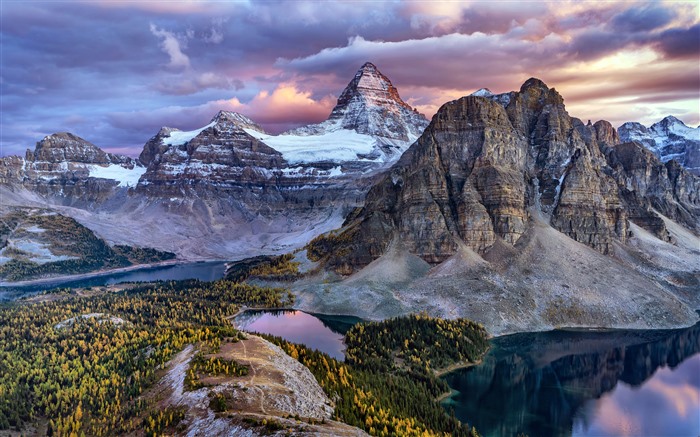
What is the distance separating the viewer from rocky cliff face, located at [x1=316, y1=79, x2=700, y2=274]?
14750 centimetres

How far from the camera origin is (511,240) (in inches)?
5674

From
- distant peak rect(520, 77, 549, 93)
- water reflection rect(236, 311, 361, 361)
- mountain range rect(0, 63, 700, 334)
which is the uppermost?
distant peak rect(520, 77, 549, 93)

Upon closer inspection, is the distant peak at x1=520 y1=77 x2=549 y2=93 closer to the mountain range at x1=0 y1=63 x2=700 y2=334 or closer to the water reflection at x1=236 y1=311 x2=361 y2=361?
the mountain range at x1=0 y1=63 x2=700 y2=334

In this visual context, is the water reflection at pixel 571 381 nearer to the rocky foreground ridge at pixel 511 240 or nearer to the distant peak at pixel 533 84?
the rocky foreground ridge at pixel 511 240

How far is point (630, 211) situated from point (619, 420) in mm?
116217

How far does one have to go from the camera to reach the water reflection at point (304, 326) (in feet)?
344

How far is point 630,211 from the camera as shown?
170 metres

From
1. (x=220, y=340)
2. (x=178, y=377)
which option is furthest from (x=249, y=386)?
(x=220, y=340)

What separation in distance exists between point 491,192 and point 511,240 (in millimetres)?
14410

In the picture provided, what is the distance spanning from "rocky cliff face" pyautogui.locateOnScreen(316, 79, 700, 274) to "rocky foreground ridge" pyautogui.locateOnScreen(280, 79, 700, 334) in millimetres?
348

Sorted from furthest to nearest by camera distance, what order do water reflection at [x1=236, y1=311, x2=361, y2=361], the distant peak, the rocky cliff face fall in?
1. the distant peak
2. the rocky cliff face
3. water reflection at [x1=236, y1=311, x2=361, y2=361]

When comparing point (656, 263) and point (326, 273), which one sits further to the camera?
point (326, 273)

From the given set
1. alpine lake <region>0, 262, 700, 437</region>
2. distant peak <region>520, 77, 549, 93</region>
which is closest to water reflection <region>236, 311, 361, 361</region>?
alpine lake <region>0, 262, 700, 437</region>

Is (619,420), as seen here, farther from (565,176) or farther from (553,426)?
(565,176)
